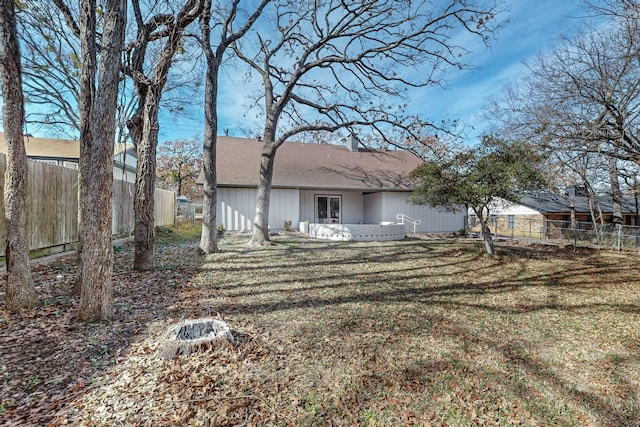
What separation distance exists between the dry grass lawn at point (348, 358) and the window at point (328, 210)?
430 inches

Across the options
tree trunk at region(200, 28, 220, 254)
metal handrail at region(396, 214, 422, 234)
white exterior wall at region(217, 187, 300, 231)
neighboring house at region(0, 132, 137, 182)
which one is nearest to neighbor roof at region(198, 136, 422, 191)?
white exterior wall at region(217, 187, 300, 231)

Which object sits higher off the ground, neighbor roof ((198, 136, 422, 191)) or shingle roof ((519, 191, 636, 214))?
neighbor roof ((198, 136, 422, 191))

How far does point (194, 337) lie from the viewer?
3.31m

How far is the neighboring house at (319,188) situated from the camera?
1494cm

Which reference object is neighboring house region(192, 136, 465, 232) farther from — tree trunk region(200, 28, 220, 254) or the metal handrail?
tree trunk region(200, 28, 220, 254)

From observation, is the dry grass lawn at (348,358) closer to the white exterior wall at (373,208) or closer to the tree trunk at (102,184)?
the tree trunk at (102,184)

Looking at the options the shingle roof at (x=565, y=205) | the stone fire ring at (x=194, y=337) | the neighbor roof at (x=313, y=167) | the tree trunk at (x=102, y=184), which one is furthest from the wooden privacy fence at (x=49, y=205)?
the shingle roof at (x=565, y=205)

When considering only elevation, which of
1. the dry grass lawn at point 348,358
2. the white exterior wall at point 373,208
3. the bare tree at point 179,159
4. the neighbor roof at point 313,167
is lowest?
the dry grass lawn at point 348,358

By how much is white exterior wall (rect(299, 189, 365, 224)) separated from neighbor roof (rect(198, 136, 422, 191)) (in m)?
1.27

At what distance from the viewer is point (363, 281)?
6473 millimetres

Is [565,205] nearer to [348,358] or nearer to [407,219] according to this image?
[407,219]

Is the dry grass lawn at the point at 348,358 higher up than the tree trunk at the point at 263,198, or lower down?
lower down

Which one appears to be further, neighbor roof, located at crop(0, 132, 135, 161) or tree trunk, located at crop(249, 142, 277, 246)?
neighbor roof, located at crop(0, 132, 135, 161)

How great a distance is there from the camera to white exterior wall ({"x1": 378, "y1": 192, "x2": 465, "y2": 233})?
54.3ft
